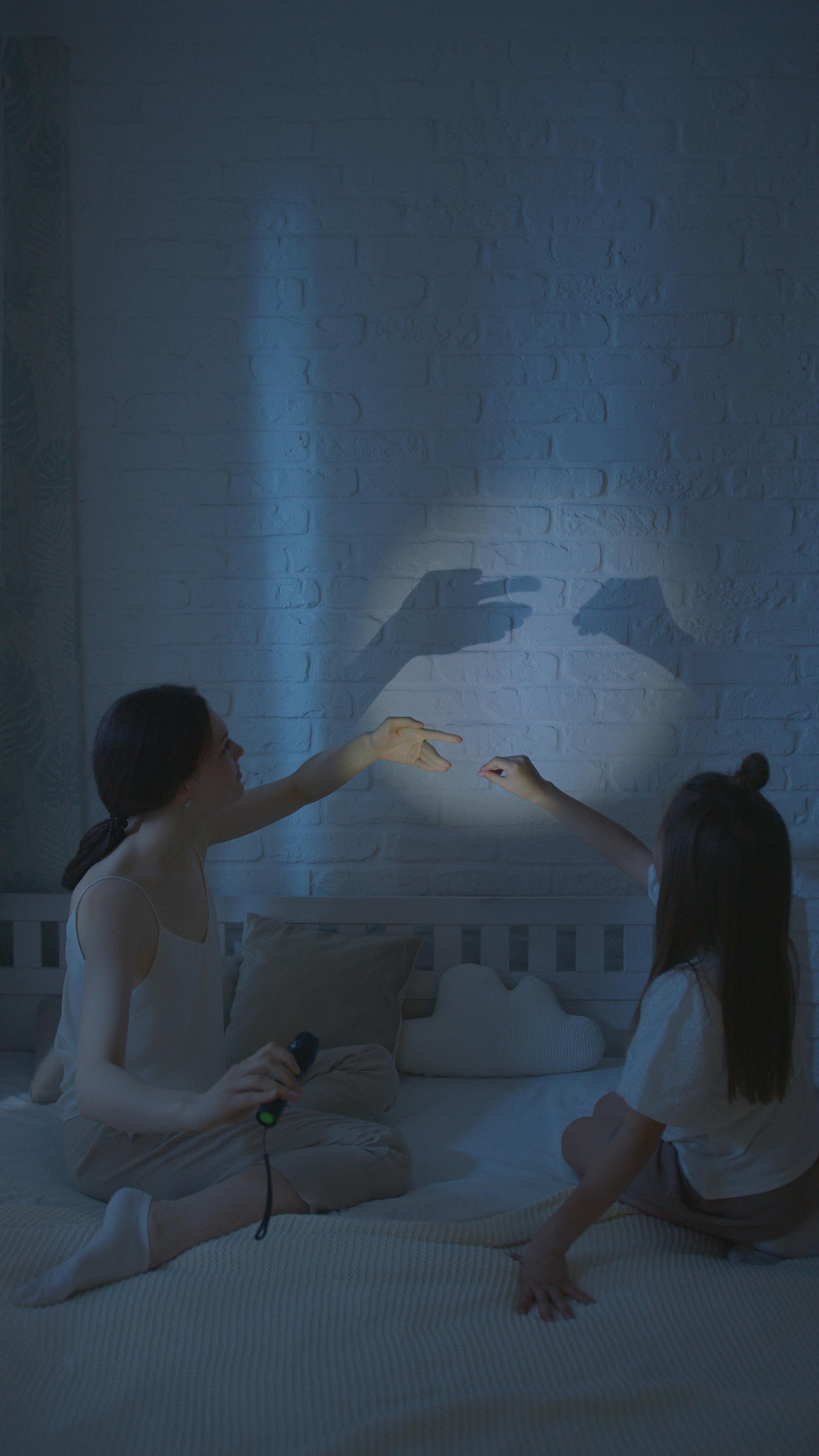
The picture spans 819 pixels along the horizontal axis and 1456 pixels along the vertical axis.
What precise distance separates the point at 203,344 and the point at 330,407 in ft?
1.15

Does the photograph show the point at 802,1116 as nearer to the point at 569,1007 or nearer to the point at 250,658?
the point at 569,1007

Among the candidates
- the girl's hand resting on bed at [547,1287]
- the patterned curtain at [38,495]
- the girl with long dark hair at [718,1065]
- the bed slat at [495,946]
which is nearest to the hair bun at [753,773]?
the girl with long dark hair at [718,1065]

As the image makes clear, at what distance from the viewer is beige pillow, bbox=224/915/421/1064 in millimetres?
2129

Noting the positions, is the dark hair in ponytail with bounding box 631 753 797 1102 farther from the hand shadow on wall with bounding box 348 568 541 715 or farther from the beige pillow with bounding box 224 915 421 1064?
the hand shadow on wall with bounding box 348 568 541 715

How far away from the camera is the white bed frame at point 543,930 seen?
2357 mm

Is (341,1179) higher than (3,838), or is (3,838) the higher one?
(3,838)

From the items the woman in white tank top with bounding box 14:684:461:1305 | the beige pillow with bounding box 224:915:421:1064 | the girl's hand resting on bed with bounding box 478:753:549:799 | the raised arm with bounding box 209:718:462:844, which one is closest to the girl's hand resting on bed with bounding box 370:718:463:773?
the raised arm with bounding box 209:718:462:844

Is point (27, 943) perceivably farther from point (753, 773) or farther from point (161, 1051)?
point (753, 773)

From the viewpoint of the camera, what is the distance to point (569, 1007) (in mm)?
2379

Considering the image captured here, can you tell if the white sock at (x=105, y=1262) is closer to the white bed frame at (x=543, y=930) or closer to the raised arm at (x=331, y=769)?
the raised arm at (x=331, y=769)

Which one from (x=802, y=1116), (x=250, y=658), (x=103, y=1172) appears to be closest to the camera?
(x=802, y=1116)

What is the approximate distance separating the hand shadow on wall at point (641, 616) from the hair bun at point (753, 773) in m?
0.86

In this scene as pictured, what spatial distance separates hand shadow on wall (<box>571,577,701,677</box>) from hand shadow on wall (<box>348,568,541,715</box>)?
0.54ft

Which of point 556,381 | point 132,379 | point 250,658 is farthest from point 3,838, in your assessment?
point 556,381
